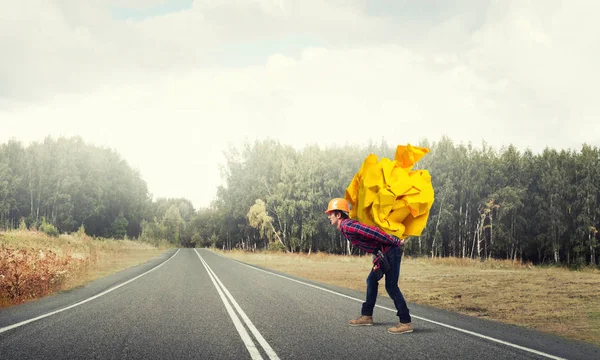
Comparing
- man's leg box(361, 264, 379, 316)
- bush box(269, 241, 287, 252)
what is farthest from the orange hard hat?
bush box(269, 241, 287, 252)

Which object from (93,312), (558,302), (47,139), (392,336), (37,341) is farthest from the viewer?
(47,139)

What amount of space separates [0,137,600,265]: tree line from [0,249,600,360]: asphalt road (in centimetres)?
3997

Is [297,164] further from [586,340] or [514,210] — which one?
[586,340]

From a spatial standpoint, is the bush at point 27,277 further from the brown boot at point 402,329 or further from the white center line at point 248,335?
the brown boot at point 402,329

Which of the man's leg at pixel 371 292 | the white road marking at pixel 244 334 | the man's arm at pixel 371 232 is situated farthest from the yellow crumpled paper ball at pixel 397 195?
the white road marking at pixel 244 334

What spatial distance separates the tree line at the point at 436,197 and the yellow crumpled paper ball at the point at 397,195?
137ft

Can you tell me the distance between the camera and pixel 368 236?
579cm

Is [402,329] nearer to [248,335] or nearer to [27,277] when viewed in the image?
[248,335]

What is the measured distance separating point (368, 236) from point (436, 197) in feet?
144

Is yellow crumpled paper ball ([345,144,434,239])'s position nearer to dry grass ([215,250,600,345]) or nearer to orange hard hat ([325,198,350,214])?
orange hard hat ([325,198,350,214])

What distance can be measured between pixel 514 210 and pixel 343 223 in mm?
48318

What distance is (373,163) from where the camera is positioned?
604cm

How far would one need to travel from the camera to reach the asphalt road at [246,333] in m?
4.89

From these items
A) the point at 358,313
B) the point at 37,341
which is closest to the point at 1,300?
the point at 37,341
